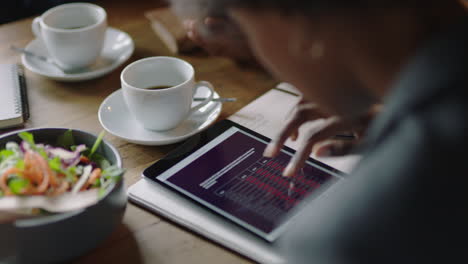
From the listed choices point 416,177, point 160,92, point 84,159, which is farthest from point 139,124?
point 416,177

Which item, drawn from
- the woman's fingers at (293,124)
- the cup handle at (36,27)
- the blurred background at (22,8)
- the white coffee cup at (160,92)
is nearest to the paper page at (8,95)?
the cup handle at (36,27)

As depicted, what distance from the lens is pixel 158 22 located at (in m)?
1.31

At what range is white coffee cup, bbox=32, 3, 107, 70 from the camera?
114 cm

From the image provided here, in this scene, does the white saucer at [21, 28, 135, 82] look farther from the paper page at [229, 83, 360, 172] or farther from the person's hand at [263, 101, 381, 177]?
the person's hand at [263, 101, 381, 177]

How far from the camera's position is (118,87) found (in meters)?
1.15

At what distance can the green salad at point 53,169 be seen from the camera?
692mm

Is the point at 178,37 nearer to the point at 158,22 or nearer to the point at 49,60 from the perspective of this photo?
the point at 158,22

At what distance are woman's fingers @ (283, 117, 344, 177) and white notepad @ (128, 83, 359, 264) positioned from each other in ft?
0.21

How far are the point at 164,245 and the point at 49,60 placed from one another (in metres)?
0.67

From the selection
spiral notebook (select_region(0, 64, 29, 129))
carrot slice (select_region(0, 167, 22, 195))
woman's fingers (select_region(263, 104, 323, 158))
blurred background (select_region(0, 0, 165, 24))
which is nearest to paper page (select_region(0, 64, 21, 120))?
spiral notebook (select_region(0, 64, 29, 129))

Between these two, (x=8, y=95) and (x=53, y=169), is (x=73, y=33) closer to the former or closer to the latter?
(x=8, y=95)

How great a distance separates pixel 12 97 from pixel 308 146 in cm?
64

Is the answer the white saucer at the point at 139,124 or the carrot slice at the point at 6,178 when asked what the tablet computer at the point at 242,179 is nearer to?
the white saucer at the point at 139,124

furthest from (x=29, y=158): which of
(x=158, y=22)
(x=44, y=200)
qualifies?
(x=158, y=22)
